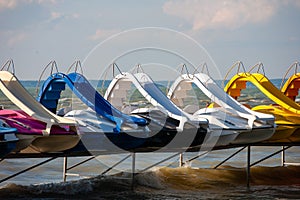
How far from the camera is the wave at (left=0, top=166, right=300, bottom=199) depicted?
52.6ft

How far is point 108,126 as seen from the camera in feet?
46.7

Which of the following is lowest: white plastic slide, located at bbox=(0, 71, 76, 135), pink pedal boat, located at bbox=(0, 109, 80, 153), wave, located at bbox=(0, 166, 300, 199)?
wave, located at bbox=(0, 166, 300, 199)

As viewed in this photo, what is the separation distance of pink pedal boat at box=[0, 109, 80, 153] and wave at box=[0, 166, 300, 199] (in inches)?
82.7

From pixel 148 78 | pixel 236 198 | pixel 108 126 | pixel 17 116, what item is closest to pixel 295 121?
pixel 236 198

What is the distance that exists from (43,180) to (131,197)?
17.1 feet

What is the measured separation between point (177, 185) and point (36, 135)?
18.8 feet

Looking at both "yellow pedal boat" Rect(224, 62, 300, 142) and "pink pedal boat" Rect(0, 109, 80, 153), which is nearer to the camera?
"pink pedal boat" Rect(0, 109, 80, 153)

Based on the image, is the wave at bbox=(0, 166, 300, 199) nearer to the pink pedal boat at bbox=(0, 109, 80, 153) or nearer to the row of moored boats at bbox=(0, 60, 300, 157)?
the row of moored boats at bbox=(0, 60, 300, 157)

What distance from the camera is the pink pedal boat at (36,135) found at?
1305 cm

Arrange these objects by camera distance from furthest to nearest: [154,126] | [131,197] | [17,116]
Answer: [131,197], [154,126], [17,116]

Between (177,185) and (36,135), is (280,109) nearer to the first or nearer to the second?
(177,185)

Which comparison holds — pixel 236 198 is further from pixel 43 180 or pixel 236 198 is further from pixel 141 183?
pixel 43 180

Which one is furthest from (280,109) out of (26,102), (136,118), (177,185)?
(26,102)

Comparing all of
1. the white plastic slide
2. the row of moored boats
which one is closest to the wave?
the row of moored boats
